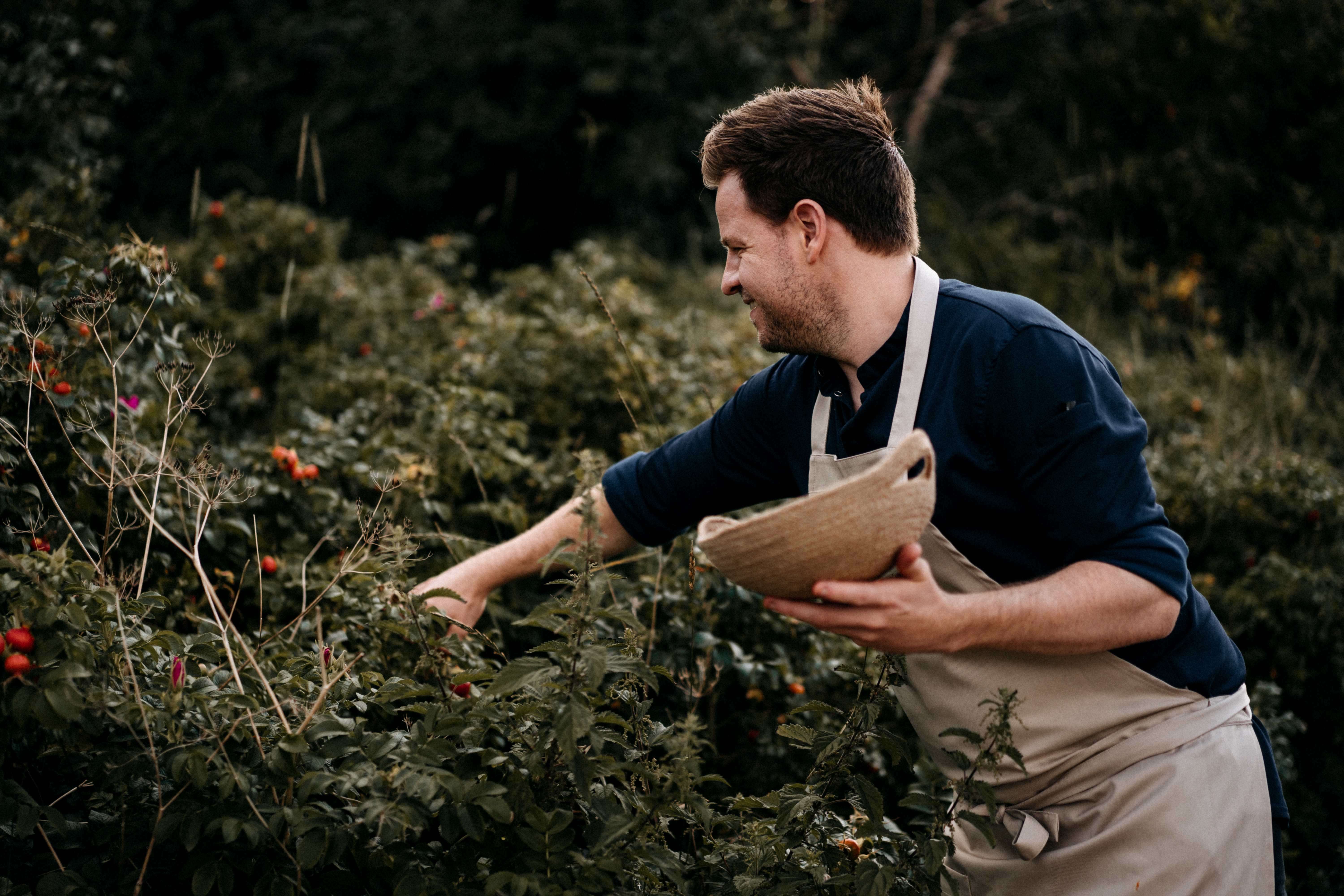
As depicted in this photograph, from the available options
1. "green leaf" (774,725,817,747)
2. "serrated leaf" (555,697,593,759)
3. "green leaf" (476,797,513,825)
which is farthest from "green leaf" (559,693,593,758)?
"green leaf" (774,725,817,747)

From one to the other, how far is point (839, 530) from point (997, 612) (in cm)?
32

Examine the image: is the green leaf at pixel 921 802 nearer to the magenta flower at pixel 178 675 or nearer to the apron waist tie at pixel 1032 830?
the apron waist tie at pixel 1032 830

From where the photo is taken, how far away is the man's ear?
5.41 feet

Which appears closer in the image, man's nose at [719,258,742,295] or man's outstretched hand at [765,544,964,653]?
man's outstretched hand at [765,544,964,653]

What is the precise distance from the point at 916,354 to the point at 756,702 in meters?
1.21

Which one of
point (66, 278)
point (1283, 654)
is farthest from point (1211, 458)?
point (66, 278)

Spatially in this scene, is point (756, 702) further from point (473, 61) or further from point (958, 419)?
point (473, 61)

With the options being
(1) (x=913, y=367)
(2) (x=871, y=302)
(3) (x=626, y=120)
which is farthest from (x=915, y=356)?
(3) (x=626, y=120)

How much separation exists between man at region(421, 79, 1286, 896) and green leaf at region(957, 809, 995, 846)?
157mm

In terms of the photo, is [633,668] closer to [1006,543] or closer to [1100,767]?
[1006,543]

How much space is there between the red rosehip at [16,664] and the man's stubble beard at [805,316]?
119 cm

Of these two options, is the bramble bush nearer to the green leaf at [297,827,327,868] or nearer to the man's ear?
the green leaf at [297,827,327,868]

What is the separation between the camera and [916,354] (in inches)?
63.2

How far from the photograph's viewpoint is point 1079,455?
4.65 feet
